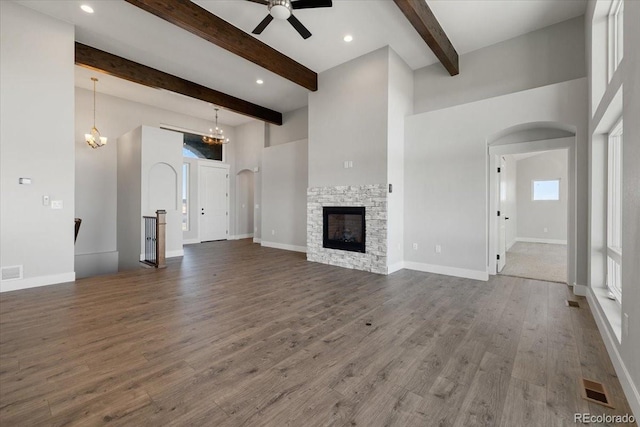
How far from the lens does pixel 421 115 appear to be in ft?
17.3

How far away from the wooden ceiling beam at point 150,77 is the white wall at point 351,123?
7.93 ft

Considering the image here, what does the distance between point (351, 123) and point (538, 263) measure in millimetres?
5018

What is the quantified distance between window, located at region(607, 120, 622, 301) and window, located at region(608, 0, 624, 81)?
690mm

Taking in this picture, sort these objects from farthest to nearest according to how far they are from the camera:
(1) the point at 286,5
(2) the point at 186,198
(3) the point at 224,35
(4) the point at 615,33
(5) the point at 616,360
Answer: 1. (2) the point at 186,198
2. (3) the point at 224,35
3. (1) the point at 286,5
4. (4) the point at 615,33
5. (5) the point at 616,360

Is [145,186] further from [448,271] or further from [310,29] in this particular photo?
[448,271]

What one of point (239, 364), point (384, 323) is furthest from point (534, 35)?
point (239, 364)

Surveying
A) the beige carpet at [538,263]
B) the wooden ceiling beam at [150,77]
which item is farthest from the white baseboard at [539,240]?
the wooden ceiling beam at [150,77]

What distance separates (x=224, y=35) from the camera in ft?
14.2

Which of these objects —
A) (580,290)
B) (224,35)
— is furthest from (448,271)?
(224,35)

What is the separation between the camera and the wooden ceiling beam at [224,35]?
368cm

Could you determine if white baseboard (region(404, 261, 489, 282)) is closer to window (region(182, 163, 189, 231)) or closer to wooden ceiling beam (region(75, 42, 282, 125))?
wooden ceiling beam (region(75, 42, 282, 125))

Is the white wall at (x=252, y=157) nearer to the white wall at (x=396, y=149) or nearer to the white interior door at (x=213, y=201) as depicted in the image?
the white interior door at (x=213, y=201)

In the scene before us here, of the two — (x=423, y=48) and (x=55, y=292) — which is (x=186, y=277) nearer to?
(x=55, y=292)

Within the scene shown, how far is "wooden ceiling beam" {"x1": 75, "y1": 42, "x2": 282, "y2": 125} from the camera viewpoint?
16.5 feet
